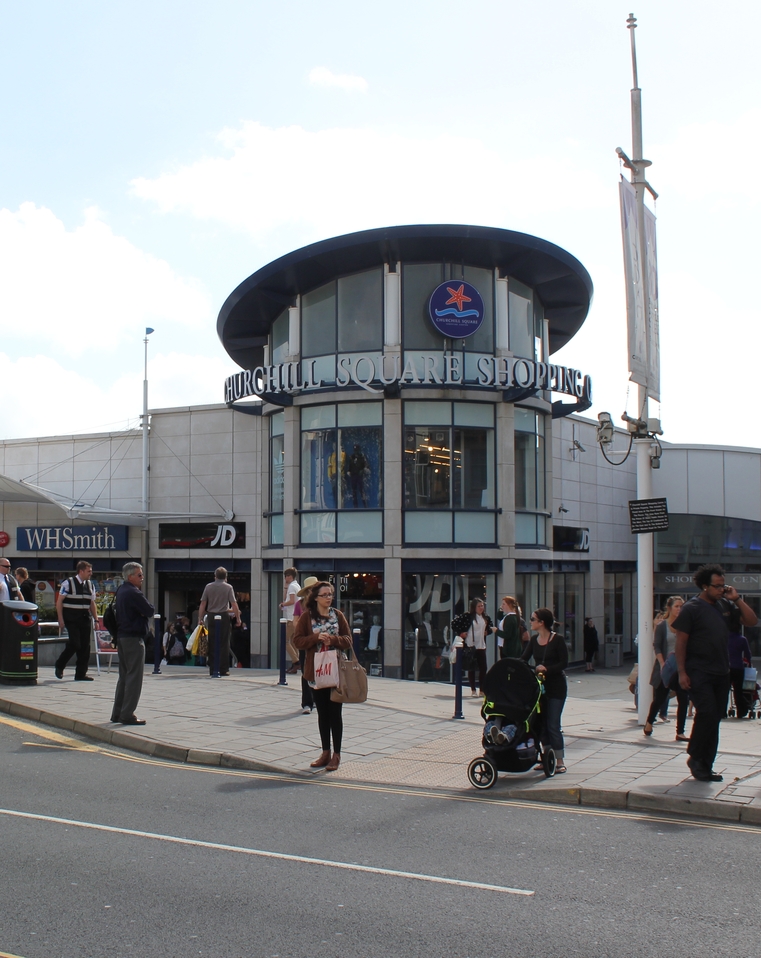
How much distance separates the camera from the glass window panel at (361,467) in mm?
23109

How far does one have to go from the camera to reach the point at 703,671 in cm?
826

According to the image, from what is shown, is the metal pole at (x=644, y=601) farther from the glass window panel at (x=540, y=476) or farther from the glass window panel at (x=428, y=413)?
the glass window panel at (x=540, y=476)

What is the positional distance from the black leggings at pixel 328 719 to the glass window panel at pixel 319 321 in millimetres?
15392

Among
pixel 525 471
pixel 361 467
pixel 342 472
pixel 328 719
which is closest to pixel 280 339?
pixel 342 472

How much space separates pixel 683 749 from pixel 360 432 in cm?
1413

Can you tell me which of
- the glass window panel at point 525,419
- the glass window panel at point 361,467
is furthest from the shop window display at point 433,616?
the glass window panel at point 525,419

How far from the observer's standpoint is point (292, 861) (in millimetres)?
6156

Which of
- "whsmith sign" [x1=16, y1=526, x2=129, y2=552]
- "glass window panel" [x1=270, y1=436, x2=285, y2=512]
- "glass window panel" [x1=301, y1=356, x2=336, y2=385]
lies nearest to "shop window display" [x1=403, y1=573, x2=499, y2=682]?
"glass window panel" [x1=270, y1=436, x2=285, y2=512]

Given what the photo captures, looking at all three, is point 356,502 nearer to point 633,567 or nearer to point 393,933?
point 633,567

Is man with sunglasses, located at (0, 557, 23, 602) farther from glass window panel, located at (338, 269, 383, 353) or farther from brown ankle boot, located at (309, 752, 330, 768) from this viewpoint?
glass window panel, located at (338, 269, 383, 353)

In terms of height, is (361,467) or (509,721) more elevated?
(361,467)

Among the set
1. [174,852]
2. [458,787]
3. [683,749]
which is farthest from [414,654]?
[174,852]

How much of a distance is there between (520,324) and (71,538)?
579 inches

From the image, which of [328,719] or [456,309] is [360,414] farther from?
[328,719]
